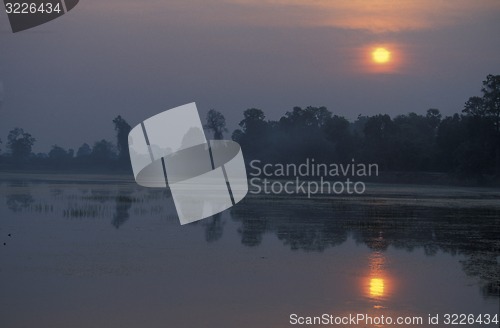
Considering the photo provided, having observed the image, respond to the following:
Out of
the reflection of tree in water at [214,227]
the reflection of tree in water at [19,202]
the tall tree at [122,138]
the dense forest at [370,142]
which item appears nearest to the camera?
the reflection of tree in water at [214,227]

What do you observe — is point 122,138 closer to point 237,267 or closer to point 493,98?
point 493,98

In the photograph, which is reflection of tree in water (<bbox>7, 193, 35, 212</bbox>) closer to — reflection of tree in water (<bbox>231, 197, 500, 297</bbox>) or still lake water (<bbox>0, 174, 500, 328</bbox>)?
still lake water (<bbox>0, 174, 500, 328</bbox>)

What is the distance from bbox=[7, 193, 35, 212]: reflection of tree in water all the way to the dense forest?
34.7 meters

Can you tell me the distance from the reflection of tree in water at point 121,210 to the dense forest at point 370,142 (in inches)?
1305

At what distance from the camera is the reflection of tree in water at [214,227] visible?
2058 cm

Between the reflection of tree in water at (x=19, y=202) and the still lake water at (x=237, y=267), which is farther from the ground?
the still lake water at (x=237, y=267)

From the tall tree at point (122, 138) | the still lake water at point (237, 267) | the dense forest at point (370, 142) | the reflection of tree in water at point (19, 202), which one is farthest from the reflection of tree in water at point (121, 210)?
the tall tree at point (122, 138)

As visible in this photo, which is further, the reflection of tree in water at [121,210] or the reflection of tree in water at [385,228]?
the reflection of tree in water at [121,210]

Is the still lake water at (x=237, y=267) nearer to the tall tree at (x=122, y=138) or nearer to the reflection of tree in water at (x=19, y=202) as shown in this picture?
the reflection of tree in water at (x=19, y=202)

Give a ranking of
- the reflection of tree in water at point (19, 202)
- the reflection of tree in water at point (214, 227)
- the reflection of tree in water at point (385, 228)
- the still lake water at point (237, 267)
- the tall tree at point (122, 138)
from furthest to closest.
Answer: the tall tree at point (122, 138)
the reflection of tree in water at point (19, 202)
the reflection of tree in water at point (214, 227)
the reflection of tree in water at point (385, 228)
the still lake water at point (237, 267)

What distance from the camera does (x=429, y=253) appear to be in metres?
18.2

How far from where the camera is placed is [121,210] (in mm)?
28781

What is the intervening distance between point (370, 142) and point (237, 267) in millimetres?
65282

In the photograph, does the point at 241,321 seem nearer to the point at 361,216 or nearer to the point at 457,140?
the point at 361,216
